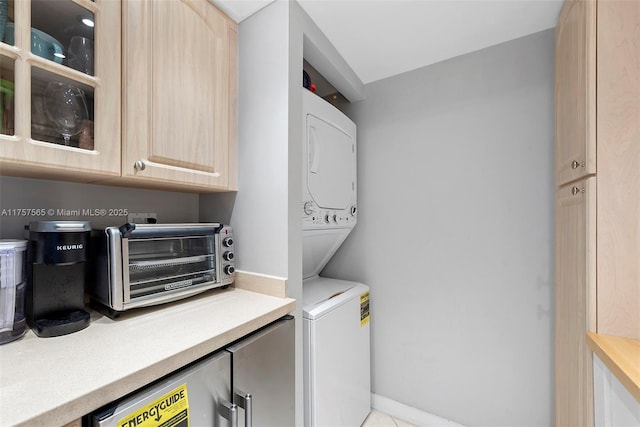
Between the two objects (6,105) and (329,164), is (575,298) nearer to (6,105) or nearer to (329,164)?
(329,164)

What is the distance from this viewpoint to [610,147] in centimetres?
97

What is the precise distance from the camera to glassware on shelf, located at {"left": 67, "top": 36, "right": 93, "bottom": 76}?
2.98ft

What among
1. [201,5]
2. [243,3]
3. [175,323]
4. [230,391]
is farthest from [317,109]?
[230,391]

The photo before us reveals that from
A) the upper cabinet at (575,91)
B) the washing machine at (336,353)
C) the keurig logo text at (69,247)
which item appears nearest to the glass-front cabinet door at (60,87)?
the keurig logo text at (69,247)

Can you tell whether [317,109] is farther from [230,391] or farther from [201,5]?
[230,391]

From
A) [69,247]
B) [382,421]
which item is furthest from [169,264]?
[382,421]

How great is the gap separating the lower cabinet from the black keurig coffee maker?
432 millimetres

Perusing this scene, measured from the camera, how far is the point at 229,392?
0.86 meters

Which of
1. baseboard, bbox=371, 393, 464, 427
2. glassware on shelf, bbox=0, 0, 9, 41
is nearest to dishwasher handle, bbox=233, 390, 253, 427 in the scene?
glassware on shelf, bbox=0, 0, 9, 41

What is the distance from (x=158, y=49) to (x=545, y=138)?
197cm

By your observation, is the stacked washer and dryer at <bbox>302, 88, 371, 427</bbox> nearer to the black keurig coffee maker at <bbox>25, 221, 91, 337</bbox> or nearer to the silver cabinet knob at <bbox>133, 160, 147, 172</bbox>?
the silver cabinet knob at <bbox>133, 160, 147, 172</bbox>

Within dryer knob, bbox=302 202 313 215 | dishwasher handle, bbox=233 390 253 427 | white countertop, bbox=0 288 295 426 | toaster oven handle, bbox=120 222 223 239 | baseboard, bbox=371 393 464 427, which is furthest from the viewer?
baseboard, bbox=371 393 464 427

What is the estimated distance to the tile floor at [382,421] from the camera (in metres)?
1.80

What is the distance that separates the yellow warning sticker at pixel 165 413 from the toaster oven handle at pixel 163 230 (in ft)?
1.86
